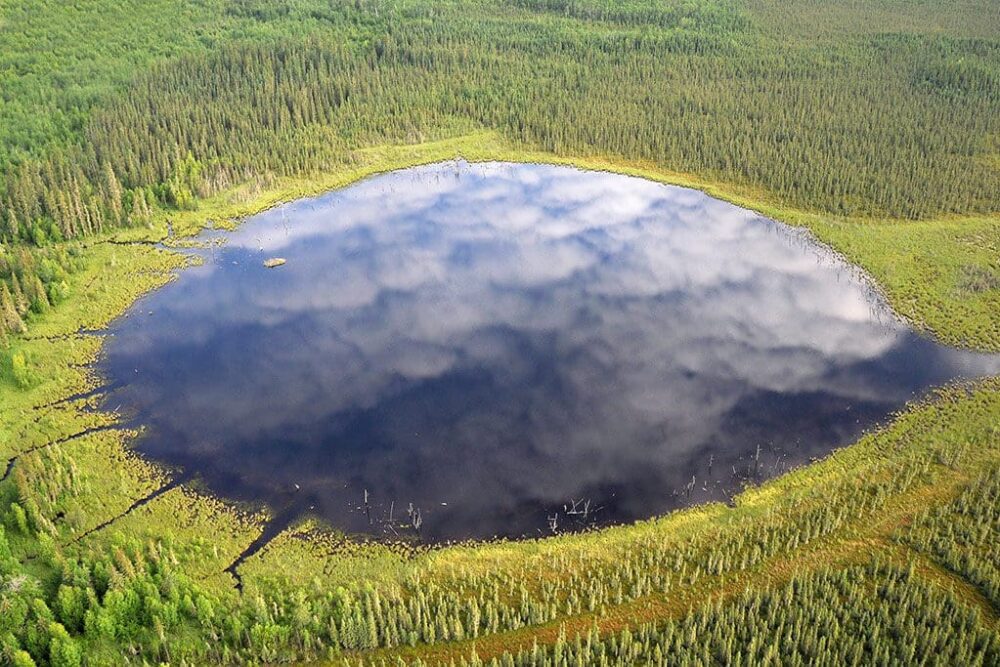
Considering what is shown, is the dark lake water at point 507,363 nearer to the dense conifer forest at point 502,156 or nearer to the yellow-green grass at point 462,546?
the yellow-green grass at point 462,546

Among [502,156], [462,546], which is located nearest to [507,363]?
[462,546]

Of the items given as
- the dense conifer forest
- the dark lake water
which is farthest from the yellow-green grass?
the dark lake water

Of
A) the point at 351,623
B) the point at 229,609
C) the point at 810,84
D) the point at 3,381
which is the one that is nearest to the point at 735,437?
the point at 351,623

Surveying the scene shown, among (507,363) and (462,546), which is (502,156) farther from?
(462,546)

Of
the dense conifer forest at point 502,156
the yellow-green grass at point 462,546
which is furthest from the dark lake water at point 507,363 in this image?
the dense conifer forest at point 502,156

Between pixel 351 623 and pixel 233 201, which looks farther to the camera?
pixel 233 201

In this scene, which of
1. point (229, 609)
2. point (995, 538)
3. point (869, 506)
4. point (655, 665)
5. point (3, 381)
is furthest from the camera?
point (3, 381)

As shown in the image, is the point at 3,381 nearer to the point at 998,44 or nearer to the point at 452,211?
the point at 452,211
